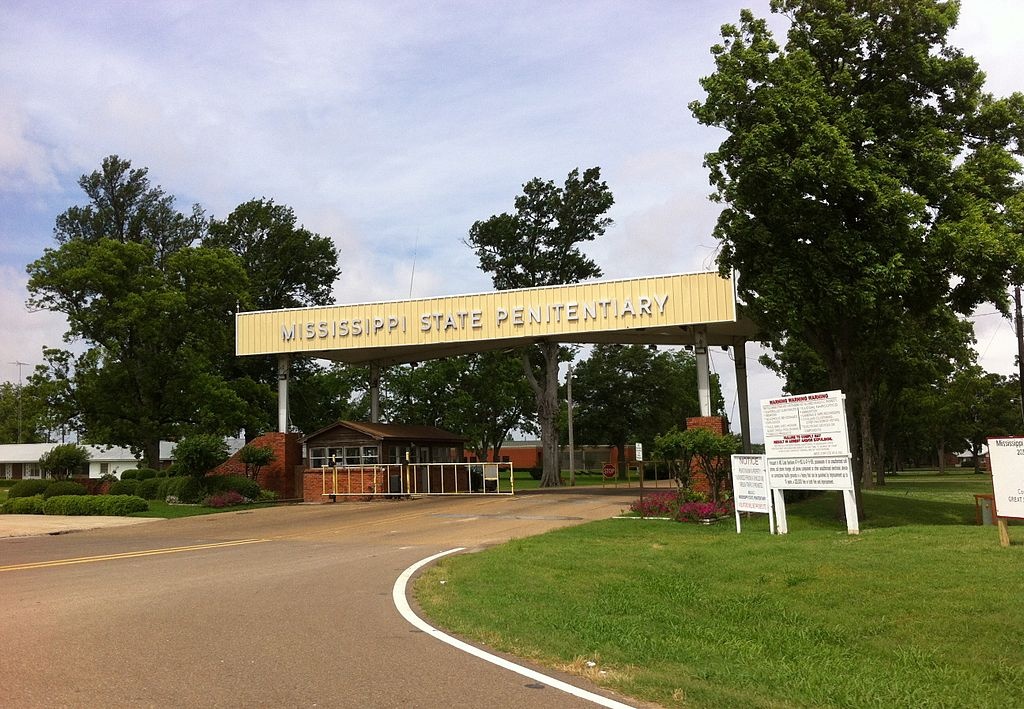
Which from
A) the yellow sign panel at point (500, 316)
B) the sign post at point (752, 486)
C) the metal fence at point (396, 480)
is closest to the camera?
the sign post at point (752, 486)

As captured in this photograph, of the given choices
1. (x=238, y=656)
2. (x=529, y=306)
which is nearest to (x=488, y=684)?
(x=238, y=656)

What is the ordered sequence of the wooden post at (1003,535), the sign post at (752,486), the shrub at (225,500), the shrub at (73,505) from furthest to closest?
the shrub at (225,500) < the shrub at (73,505) < the sign post at (752,486) < the wooden post at (1003,535)

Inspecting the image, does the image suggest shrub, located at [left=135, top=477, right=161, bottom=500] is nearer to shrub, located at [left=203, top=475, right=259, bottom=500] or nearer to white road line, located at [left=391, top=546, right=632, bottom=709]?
shrub, located at [left=203, top=475, right=259, bottom=500]

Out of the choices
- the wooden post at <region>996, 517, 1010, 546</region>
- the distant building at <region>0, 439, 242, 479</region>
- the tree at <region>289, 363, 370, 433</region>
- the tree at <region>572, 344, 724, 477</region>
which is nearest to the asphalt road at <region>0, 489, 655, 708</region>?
the wooden post at <region>996, 517, 1010, 546</region>

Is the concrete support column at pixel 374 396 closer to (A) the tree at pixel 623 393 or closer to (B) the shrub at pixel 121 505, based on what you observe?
(B) the shrub at pixel 121 505

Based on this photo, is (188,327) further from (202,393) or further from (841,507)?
(841,507)

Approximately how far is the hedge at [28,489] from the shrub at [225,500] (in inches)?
323

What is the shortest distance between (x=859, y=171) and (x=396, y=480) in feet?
75.0

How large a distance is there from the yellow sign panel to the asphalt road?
44.1ft

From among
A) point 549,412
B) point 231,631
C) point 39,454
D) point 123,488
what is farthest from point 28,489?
point 39,454

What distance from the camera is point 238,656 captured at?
7.62 meters

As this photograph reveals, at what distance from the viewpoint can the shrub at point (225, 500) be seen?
31141 millimetres

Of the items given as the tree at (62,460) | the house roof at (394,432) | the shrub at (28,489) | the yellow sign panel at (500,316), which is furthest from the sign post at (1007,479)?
the tree at (62,460)

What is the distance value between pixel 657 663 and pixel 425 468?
30.0 meters
